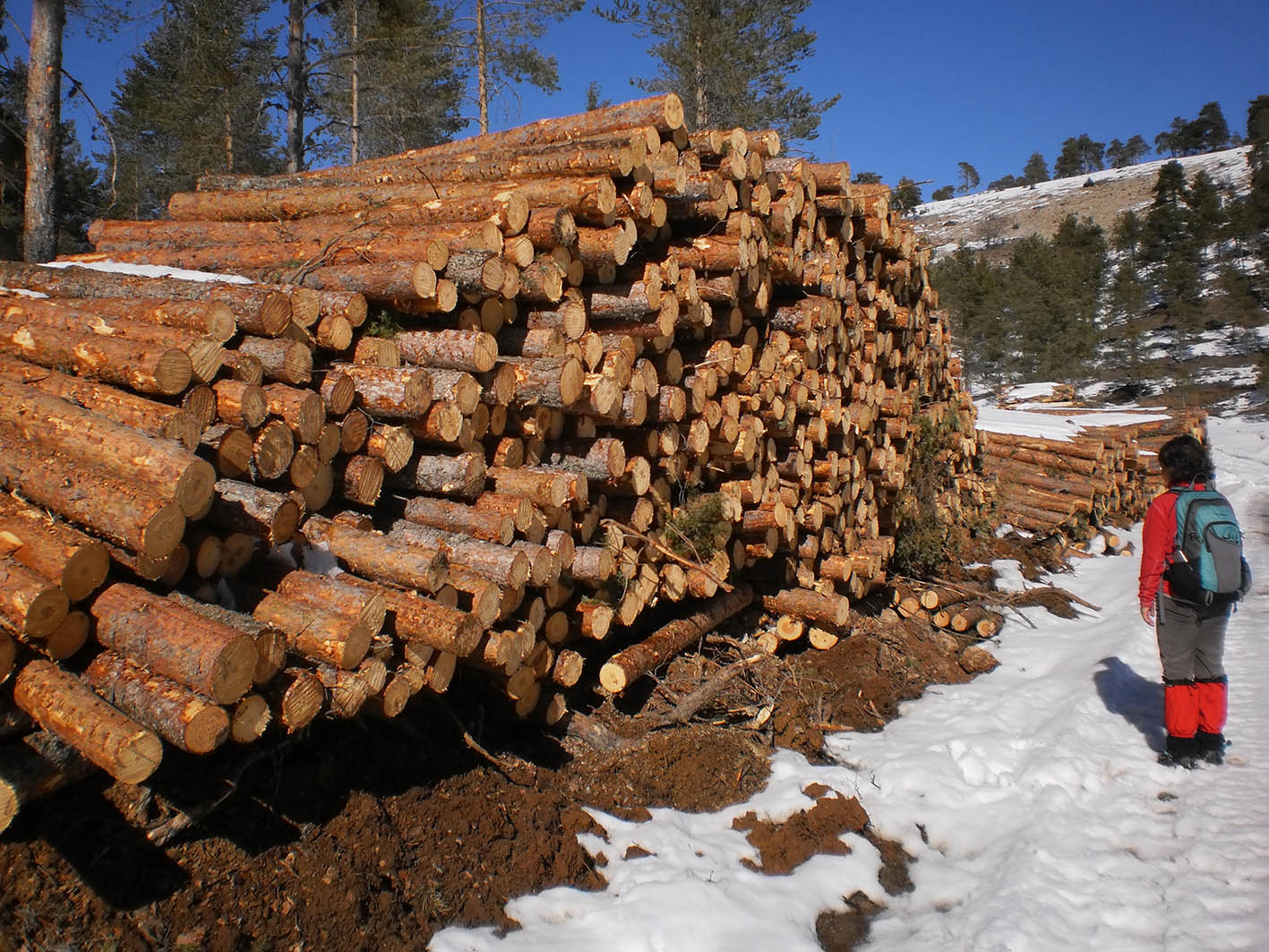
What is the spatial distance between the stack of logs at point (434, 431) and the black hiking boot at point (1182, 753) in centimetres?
239

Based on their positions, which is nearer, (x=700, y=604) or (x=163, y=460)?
(x=163, y=460)

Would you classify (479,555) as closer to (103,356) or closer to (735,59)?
(103,356)

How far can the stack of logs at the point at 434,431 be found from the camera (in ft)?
10.3

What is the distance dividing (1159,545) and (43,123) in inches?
460

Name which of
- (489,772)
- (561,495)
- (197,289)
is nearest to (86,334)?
(197,289)

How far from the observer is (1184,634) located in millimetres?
5152

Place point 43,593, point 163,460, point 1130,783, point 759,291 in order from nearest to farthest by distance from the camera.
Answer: point 43,593
point 163,460
point 1130,783
point 759,291

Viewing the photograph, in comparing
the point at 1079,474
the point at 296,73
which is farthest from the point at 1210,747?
the point at 296,73

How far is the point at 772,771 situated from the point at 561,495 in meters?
2.29

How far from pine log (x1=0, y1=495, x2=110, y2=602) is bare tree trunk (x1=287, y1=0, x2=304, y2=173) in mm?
13798

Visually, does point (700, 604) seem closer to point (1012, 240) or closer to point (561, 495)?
point (561, 495)

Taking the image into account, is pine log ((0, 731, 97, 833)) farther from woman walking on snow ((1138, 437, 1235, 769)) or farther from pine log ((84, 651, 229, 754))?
woman walking on snow ((1138, 437, 1235, 769))

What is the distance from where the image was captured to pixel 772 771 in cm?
514

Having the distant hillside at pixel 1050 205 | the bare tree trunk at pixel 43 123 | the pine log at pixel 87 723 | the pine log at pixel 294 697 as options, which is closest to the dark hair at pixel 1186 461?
the pine log at pixel 294 697
